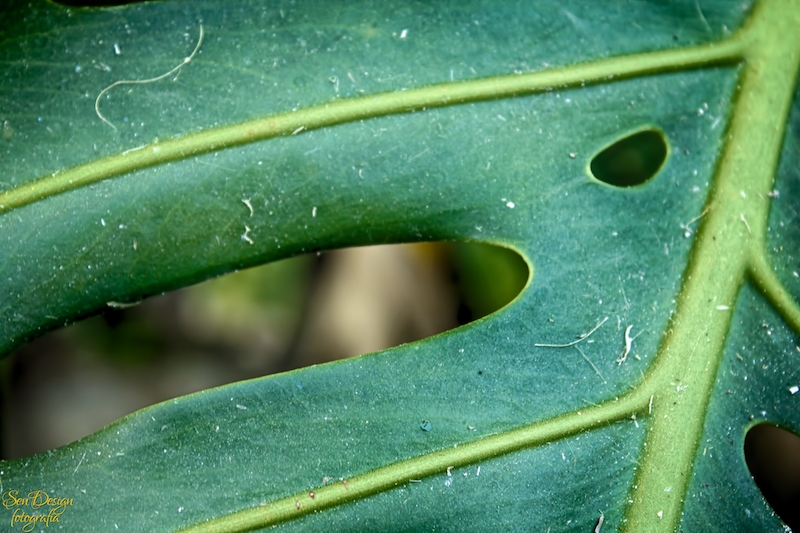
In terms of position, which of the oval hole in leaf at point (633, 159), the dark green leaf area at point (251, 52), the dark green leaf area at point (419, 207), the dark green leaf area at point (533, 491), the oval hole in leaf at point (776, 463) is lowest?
the oval hole in leaf at point (776, 463)

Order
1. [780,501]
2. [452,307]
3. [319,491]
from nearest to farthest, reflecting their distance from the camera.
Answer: [319,491]
[780,501]
[452,307]

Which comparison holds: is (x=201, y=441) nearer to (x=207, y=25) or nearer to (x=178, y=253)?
(x=178, y=253)

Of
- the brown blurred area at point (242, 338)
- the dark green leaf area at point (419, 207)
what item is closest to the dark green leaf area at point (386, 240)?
the dark green leaf area at point (419, 207)

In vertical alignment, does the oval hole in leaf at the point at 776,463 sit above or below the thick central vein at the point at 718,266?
below

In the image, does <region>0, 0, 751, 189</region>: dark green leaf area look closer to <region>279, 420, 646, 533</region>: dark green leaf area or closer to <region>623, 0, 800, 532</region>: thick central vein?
<region>623, 0, 800, 532</region>: thick central vein

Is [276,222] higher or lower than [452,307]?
higher

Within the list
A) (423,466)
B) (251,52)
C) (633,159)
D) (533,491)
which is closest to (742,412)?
(533,491)

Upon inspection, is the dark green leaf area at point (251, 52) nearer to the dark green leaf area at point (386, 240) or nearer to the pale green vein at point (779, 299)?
the dark green leaf area at point (386, 240)

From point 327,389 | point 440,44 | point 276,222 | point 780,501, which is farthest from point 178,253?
point 780,501

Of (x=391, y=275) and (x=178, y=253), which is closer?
(x=178, y=253)
